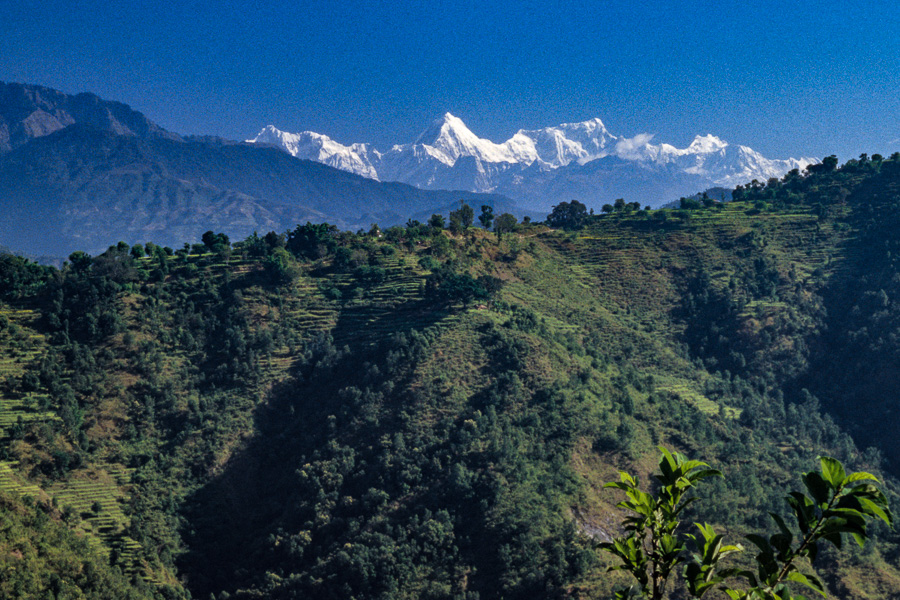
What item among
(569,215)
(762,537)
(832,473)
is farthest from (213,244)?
(832,473)

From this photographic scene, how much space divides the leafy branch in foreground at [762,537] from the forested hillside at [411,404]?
106 ft

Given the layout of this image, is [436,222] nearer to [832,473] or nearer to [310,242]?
[310,242]

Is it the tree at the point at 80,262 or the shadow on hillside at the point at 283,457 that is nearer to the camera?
the shadow on hillside at the point at 283,457

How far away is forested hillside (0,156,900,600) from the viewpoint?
121 feet

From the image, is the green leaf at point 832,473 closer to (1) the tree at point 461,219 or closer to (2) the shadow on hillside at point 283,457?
(2) the shadow on hillside at point 283,457

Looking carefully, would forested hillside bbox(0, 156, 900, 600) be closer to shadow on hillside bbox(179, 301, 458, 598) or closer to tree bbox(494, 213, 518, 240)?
shadow on hillside bbox(179, 301, 458, 598)

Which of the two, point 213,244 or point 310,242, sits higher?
point 310,242

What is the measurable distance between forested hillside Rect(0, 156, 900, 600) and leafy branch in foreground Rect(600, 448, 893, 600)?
32453 millimetres

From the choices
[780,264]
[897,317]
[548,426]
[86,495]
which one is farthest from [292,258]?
[897,317]

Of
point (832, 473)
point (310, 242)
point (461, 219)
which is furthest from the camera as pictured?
point (461, 219)

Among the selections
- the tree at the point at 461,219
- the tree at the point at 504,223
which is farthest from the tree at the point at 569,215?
the tree at the point at 461,219

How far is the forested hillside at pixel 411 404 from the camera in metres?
37.0

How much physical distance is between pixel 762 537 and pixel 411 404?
141 ft

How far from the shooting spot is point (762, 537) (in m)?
5.29
